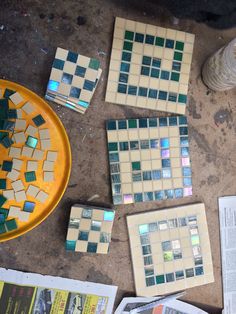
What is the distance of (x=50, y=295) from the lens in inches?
35.0

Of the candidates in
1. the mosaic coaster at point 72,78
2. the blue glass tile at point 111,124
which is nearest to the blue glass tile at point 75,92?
the mosaic coaster at point 72,78

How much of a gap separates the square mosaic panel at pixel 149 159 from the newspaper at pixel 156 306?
0.25 m

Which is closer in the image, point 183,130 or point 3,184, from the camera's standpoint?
point 3,184

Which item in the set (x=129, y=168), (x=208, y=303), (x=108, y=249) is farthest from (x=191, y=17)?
(x=208, y=303)

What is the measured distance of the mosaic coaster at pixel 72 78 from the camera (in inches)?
32.9

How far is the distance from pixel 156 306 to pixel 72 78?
0.60 m

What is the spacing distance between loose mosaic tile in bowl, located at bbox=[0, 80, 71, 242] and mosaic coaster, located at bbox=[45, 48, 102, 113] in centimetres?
5

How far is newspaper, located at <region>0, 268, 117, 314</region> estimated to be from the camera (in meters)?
0.87

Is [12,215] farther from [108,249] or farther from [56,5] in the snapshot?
[56,5]

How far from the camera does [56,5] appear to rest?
87 centimetres

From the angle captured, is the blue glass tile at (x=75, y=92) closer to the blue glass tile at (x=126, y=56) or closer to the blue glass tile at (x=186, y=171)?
the blue glass tile at (x=126, y=56)

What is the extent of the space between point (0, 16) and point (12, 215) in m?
0.46

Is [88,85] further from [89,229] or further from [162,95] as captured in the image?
[89,229]

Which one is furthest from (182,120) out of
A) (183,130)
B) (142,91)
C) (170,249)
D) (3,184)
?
(3,184)
